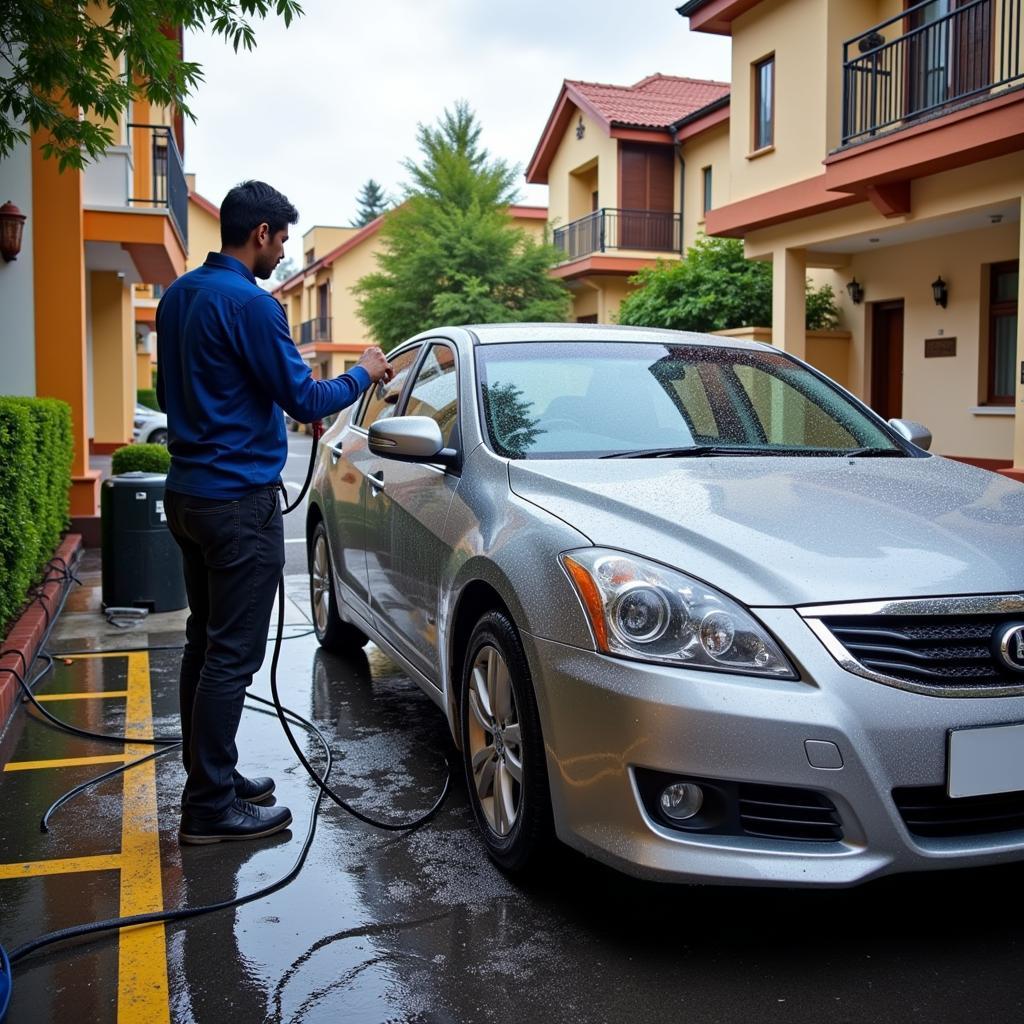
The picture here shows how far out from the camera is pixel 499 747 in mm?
3623

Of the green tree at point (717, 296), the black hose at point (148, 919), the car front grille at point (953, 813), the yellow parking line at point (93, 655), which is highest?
the green tree at point (717, 296)

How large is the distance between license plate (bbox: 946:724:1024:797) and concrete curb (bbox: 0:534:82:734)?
4003 mm

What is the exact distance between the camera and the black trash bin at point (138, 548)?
308 inches

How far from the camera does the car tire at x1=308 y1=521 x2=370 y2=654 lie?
6391 millimetres

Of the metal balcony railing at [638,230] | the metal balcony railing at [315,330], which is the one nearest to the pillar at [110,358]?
the metal balcony railing at [638,230]

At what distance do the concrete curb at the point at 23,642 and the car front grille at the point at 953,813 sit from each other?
390 cm

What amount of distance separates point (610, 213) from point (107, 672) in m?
24.2

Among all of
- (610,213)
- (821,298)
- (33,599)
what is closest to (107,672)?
(33,599)

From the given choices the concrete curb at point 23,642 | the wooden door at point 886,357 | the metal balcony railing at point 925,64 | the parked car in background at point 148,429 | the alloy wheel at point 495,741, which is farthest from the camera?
the parked car in background at point 148,429

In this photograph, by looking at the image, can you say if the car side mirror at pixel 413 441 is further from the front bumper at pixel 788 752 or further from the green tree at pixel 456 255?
the green tree at pixel 456 255

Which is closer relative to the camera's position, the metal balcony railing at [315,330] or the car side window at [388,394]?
the car side window at [388,394]

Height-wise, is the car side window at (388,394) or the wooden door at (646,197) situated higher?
the wooden door at (646,197)

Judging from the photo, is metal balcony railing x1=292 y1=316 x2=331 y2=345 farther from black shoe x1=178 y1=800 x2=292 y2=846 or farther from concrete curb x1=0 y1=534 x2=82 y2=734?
black shoe x1=178 y1=800 x2=292 y2=846

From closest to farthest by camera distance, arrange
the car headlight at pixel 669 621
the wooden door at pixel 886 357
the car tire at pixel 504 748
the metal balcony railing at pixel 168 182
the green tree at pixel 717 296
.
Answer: the car headlight at pixel 669 621 → the car tire at pixel 504 748 → the metal balcony railing at pixel 168 182 → the wooden door at pixel 886 357 → the green tree at pixel 717 296
